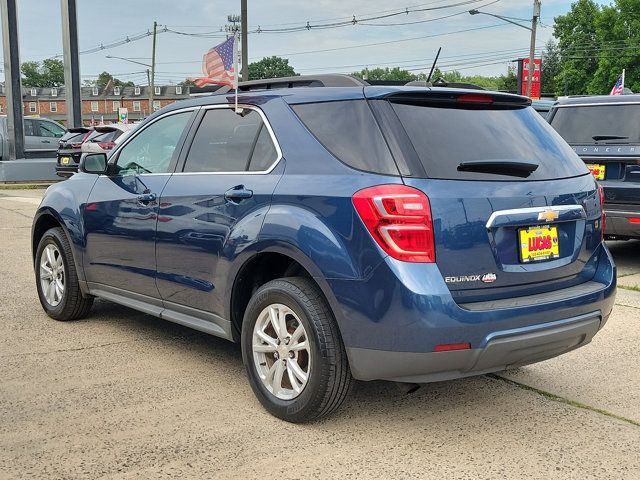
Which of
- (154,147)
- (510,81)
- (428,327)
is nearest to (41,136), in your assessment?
(154,147)

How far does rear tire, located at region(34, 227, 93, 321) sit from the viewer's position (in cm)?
552

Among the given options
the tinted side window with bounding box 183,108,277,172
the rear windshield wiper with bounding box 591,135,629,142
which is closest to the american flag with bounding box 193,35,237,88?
the tinted side window with bounding box 183,108,277,172

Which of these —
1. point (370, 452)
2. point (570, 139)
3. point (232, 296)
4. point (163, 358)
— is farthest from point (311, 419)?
point (570, 139)

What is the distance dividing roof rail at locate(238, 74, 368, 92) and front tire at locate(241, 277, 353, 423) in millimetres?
1083

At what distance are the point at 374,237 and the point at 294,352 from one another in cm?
81

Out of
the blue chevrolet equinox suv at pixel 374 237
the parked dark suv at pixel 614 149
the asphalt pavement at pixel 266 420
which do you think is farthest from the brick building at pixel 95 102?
the blue chevrolet equinox suv at pixel 374 237

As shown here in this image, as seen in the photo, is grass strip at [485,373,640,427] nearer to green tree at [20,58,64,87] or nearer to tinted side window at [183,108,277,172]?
tinted side window at [183,108,277,172]

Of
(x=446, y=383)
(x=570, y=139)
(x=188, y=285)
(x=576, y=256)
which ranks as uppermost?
(x=570, y=139)

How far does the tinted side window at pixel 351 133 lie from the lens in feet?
11.2

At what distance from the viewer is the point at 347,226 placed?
3.34 metres

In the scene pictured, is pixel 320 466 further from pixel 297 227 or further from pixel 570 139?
pixel 570 139

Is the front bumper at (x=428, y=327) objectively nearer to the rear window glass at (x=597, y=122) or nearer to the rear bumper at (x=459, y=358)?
the rear bumper at (x=459, y=358)

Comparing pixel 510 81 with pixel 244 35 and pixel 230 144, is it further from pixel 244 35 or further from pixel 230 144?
pixel 230 144

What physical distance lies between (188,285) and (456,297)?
1.75 metres
